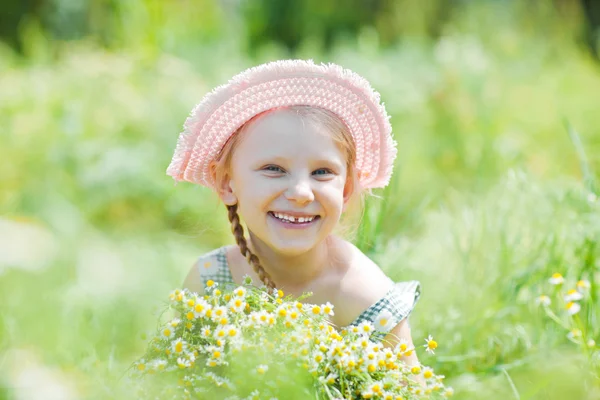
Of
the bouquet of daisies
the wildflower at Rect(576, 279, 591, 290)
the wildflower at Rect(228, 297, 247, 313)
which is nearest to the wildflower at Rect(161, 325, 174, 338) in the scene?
the bouquet of daisies

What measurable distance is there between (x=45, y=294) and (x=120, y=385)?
0.45 m

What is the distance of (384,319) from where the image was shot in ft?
7.85

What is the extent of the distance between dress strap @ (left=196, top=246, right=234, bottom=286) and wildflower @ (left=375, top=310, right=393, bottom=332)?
56 centimetres

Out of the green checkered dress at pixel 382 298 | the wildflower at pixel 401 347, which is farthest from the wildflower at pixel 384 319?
the wildflower at pixel 401 347

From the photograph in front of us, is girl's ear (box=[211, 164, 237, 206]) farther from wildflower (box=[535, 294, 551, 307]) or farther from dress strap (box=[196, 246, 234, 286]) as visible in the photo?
wildflower (box=[535, 294, 551, 307])

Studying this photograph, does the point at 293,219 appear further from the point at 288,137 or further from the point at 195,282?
the point at 195,282

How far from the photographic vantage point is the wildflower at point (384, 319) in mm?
2396

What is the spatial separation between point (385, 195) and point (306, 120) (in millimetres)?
1081

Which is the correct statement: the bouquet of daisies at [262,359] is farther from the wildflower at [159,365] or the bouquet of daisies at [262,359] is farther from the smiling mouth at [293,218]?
the smiling mouth at [293,218]

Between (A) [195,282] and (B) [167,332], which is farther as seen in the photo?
(A) [195,282]

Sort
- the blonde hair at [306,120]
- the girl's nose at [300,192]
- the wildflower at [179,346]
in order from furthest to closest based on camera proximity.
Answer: the blonde hair at [306,120] → the girl's nose at [300,192] → the wildflower at [179,346]

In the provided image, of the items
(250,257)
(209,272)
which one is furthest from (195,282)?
(250,257)

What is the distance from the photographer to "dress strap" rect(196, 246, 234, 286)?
8.68 ft

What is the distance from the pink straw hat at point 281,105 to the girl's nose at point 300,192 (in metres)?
0.27
